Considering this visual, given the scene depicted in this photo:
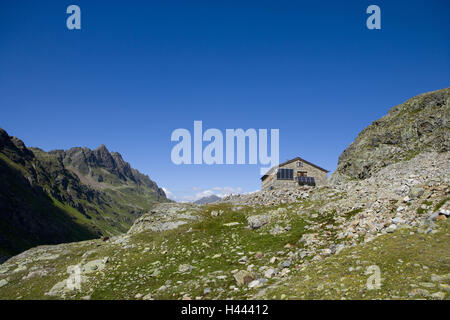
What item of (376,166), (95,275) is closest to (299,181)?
(376,166)

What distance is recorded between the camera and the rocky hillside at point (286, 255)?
10.4m

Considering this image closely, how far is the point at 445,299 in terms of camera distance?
26.2ft

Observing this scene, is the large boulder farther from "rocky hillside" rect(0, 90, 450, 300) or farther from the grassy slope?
the grassy slope

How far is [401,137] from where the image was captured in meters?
40.2

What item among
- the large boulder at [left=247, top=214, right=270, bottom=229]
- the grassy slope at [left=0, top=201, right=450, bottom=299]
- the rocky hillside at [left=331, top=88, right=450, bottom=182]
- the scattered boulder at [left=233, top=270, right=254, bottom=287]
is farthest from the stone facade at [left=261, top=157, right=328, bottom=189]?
the scattered boulder at [left=233, top=270, right=254, bottom=287]

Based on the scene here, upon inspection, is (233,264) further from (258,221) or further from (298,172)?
(298,172)

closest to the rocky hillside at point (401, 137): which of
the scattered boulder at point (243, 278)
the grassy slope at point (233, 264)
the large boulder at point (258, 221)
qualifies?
the grassy slope at point (233, 264)

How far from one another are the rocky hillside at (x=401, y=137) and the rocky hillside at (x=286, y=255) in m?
4.61

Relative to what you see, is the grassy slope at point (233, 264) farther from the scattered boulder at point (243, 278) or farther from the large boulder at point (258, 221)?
the large boulder at point (258, 221)

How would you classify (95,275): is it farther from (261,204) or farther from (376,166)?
(376,166)

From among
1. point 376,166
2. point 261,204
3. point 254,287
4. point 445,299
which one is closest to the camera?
point 445,299

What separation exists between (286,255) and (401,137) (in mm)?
36140
